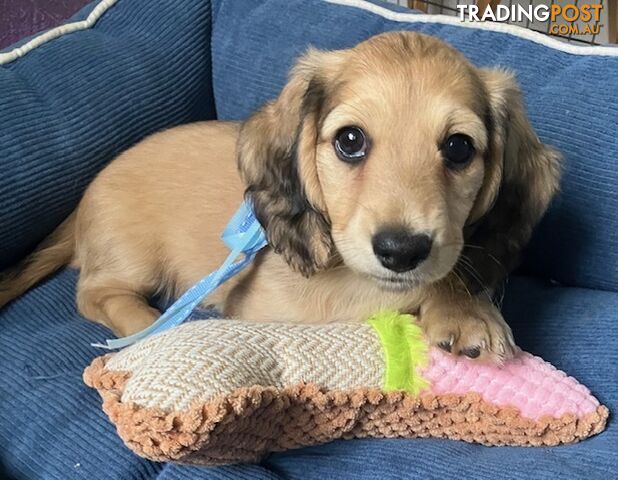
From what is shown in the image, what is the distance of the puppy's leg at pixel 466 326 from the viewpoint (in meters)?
1.47

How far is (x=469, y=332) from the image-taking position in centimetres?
149

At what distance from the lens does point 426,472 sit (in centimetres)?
139

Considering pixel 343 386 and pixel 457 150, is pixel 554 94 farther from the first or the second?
pixel 343 386

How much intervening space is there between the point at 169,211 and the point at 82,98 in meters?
0.46

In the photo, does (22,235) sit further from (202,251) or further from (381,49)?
(381,49)

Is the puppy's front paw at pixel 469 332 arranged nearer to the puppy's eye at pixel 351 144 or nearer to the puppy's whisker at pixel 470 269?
the puppy's whisker at pixel 470 269

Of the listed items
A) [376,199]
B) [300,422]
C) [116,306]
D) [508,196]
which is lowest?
[116,306]

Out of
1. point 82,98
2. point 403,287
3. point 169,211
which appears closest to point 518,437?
point 403,287

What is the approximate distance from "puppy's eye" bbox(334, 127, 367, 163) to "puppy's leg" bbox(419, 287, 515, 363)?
14.0 inches

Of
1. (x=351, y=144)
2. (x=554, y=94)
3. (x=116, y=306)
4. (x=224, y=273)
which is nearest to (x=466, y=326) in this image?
(x=351, y=144)

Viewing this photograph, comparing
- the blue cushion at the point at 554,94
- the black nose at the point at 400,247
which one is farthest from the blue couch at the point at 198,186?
the black nose at the point at 400,247

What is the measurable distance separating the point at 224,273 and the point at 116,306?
1.36 ft

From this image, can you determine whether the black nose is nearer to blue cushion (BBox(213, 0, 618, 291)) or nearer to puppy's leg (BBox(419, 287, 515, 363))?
puppy's leg (BBox(419, 287, 515, 363))

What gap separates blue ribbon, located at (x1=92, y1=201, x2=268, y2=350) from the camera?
1.74 meters
